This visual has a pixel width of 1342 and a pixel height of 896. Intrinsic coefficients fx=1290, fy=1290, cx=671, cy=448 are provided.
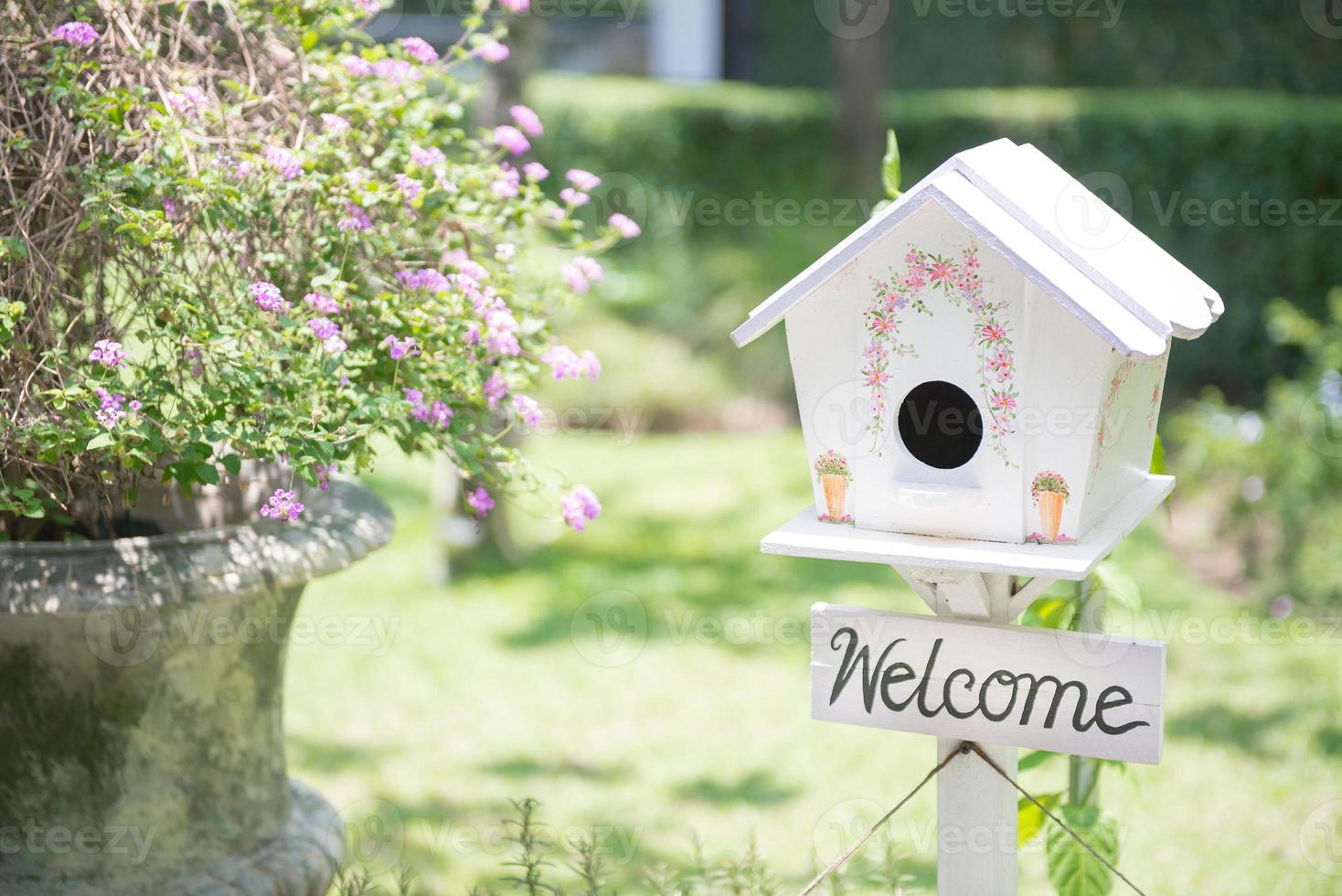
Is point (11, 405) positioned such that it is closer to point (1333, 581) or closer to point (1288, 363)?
point (1333, 581)

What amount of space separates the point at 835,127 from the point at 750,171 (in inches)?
31.6

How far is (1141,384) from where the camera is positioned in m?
2.37

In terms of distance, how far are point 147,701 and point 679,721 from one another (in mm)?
2623

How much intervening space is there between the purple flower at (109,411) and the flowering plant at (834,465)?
3.69 ft

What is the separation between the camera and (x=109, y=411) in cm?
193

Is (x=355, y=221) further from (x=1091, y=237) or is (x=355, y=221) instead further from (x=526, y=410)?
(x=1091, y=237)

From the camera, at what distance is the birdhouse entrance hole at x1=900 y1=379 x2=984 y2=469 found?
216cm

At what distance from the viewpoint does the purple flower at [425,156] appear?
2.28 m

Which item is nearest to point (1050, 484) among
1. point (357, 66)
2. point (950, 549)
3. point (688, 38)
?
point (950, 549)

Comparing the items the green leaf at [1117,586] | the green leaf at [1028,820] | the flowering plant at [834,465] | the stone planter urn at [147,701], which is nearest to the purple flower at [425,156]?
the stone planter urn at [147,701]

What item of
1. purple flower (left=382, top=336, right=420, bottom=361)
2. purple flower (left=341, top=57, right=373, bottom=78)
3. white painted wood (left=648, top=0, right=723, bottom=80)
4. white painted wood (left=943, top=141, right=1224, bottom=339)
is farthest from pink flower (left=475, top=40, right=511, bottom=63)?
white painted wood (left=648, top=0, right=723, bottom=80)

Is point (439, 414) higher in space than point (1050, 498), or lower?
higher

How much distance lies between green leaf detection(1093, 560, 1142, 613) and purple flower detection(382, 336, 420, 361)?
140cm

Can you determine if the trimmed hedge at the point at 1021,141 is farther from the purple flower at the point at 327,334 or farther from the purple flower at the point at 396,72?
the purple flower at the point at 327,334
